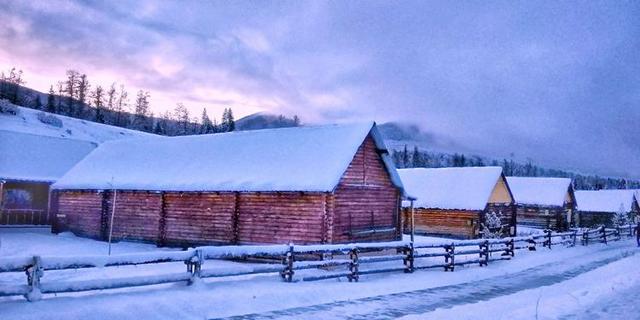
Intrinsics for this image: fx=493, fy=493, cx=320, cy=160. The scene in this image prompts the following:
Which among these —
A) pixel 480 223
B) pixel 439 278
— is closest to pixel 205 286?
pixel 439 278

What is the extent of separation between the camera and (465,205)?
1447 inches

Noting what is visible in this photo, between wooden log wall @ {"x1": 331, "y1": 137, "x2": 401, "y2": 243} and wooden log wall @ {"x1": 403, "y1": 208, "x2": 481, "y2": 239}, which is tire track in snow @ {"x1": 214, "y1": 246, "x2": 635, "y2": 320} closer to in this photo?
wooden log wall @ {"x1": 331, "y1": 137, "x2": 401, "y2": 243}

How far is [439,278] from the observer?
16688 mm

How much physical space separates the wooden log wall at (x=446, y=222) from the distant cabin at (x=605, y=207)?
1438 inches

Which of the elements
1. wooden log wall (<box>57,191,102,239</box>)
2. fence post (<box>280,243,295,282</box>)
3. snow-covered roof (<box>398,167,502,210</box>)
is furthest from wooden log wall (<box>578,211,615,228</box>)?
fence post (<box>280,243,295,282</box>)

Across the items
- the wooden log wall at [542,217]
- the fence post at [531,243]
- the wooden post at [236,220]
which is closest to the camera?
the wooden post at [236,220]

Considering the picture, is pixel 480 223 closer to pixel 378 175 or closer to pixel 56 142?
pixel 378 175

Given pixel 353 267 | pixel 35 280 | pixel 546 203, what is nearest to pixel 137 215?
pixel 353 267

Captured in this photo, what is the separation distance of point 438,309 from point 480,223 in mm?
26654

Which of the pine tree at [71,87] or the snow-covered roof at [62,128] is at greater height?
the pine tree at [71,87]

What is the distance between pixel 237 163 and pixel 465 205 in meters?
19.4

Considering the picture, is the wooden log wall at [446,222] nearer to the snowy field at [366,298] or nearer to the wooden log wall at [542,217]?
the snowy field at [366,298]

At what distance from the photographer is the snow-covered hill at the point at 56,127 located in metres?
43.5

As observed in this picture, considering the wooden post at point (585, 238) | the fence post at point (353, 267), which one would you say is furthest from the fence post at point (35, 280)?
the wooden post at point (585, 238)
